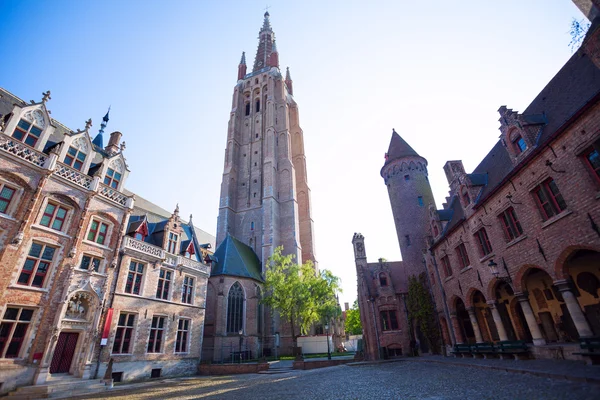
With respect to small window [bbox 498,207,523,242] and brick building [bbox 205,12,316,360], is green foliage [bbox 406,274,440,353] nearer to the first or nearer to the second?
small window [bbox 498,207,523,242]

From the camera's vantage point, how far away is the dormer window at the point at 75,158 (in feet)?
53.5

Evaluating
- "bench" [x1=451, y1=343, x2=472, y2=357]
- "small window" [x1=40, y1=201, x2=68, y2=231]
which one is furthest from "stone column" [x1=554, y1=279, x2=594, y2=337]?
"small window" [x1=40, y1=201, x2=68, y2=231]

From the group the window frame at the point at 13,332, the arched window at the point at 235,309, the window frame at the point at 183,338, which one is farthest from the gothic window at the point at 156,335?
the arched window at the point at 235,309

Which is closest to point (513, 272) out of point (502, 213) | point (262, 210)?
point (502, 213)

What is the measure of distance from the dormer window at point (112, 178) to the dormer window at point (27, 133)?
4074 millimetres

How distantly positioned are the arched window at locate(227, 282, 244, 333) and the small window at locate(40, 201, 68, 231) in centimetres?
1685

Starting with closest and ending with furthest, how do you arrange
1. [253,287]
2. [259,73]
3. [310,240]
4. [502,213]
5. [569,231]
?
1. [569,231]
2. [502,213]
3. [253,287]
4. [310,240]
5. [259,73]

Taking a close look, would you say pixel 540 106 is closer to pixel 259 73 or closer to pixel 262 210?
pixel 262 210

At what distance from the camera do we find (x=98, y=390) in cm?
1332

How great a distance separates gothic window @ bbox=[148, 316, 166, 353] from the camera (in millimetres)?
18927

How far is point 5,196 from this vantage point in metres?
13.1

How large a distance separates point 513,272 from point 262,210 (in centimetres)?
3223

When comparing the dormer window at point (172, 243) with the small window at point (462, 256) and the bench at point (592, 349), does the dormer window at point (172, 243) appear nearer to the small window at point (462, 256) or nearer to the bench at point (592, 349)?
the small window at point (462, 256)

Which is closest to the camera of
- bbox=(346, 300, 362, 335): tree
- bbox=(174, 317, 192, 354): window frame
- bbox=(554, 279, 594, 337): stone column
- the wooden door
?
bbox=(554, 279, 594, 337): stone column
